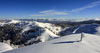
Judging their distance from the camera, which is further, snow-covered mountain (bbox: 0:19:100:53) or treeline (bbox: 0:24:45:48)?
treeline (bbox: 0:24:45:48)

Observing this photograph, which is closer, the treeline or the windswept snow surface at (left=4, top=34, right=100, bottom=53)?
the windswept snow surface at (left=4, top=34, right=100, bottom=53)

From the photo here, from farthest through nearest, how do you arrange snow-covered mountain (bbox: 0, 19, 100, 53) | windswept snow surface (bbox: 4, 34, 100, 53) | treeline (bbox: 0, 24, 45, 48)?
treeline (bbox: 0, 24, 45, 48)
snow-covered mountain (bbox: 0, 19, 100, 53)
windswept snow surface (bbox: 4, 34, 100, 53)

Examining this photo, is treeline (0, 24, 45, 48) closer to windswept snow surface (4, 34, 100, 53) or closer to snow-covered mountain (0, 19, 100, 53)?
snow-covered mountain (0, 19, 100, 53)

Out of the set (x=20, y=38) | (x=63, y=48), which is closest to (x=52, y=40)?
(x=63, y=48)

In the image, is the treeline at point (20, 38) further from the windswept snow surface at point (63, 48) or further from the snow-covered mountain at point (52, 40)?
the windswept snow surface at point (63, 48)

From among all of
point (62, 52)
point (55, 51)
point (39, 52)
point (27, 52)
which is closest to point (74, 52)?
point (62, 52)

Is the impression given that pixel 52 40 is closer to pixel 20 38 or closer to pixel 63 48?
pixel 63 48

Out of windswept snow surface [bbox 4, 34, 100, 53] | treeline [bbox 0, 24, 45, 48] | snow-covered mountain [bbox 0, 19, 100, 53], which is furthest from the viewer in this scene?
treeline [bbox 0, 24, 45, 48]

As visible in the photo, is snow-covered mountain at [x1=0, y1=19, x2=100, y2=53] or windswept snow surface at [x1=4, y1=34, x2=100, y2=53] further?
snow-covered mountain at [x1=0, y1=19, x2=100, y2=53]

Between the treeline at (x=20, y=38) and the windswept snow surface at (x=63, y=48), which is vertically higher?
the windswept snow surface at (x=63, y=48)

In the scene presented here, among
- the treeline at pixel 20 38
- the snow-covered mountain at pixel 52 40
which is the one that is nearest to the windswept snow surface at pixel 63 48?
the snow-covered mountain at pixel 52 40

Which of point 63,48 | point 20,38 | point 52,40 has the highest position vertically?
point 63,48

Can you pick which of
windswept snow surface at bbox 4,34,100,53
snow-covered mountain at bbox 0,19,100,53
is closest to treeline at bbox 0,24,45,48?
snow-covered mountain at bbox 0,19,100,53

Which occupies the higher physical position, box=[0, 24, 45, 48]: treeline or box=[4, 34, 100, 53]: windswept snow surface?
box=[4, 34, 100, 53]: windswept snow surface
